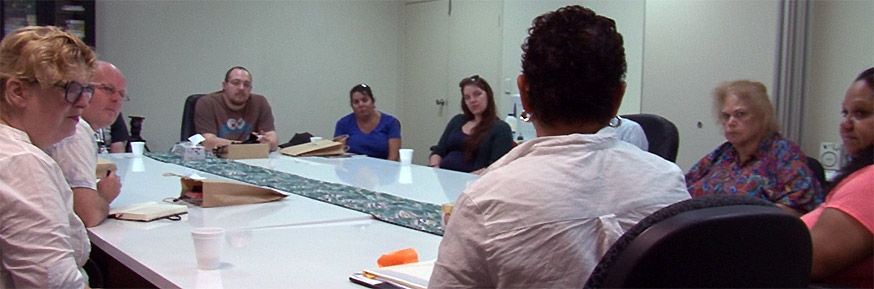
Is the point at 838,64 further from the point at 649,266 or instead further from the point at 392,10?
the point at 392,10

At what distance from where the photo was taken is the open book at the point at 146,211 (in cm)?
214

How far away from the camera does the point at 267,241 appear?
1.90 meters

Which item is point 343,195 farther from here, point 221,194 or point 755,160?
point 755,160

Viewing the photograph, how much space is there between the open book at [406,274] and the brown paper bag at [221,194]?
994mm

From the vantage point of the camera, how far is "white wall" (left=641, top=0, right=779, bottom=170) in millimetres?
3867

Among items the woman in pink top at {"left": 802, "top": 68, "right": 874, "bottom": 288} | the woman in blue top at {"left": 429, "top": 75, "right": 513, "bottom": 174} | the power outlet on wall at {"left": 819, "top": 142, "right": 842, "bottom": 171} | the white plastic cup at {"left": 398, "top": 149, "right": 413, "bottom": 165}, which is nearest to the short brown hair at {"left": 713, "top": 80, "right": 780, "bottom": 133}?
the woman in pink top at {"left": 802, "top": 68, "right": 874, "bottom": 288}

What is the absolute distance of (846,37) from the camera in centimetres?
361

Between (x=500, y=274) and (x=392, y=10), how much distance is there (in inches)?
254

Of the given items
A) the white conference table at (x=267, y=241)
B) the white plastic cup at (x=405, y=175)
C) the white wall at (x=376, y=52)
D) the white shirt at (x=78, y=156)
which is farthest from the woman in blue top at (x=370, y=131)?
the white shirt at (x=78, y=156)

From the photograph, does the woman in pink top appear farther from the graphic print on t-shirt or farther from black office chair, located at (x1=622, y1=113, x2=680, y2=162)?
the graphic print on t-shirt

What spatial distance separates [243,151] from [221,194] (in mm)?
1624

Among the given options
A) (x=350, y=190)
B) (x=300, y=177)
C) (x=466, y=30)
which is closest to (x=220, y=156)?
(x=300, y=177)

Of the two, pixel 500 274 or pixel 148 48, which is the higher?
pixel 148 48

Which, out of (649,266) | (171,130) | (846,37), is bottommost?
(171,130)
